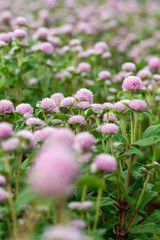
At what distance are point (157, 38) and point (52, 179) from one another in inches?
174

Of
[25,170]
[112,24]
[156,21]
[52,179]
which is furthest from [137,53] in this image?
[52,179]

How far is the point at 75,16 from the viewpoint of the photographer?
500 centimetres

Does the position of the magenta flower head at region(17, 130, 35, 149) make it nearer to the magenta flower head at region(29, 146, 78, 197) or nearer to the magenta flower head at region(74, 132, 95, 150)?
the magenta flower head at region(74, 132, 95, 150)

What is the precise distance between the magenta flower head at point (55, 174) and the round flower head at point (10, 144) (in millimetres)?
278

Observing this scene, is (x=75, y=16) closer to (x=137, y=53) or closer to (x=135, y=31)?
(x=135, y=31)

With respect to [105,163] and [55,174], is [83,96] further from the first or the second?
[55,174]

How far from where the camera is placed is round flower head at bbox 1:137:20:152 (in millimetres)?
917

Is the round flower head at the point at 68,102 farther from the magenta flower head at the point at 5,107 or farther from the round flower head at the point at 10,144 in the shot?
the round flower head at the point at 10,144

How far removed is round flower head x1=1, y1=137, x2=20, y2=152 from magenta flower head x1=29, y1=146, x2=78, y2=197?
0.28 metres

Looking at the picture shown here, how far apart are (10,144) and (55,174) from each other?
35 cm

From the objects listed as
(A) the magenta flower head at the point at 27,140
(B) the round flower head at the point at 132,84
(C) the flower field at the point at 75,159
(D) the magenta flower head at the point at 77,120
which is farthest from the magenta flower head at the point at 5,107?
(B) the round flower head at the point at 132,84

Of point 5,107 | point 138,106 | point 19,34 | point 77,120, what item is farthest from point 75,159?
point 19,34

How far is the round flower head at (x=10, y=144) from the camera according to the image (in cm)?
92

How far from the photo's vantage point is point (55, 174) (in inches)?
24.6
